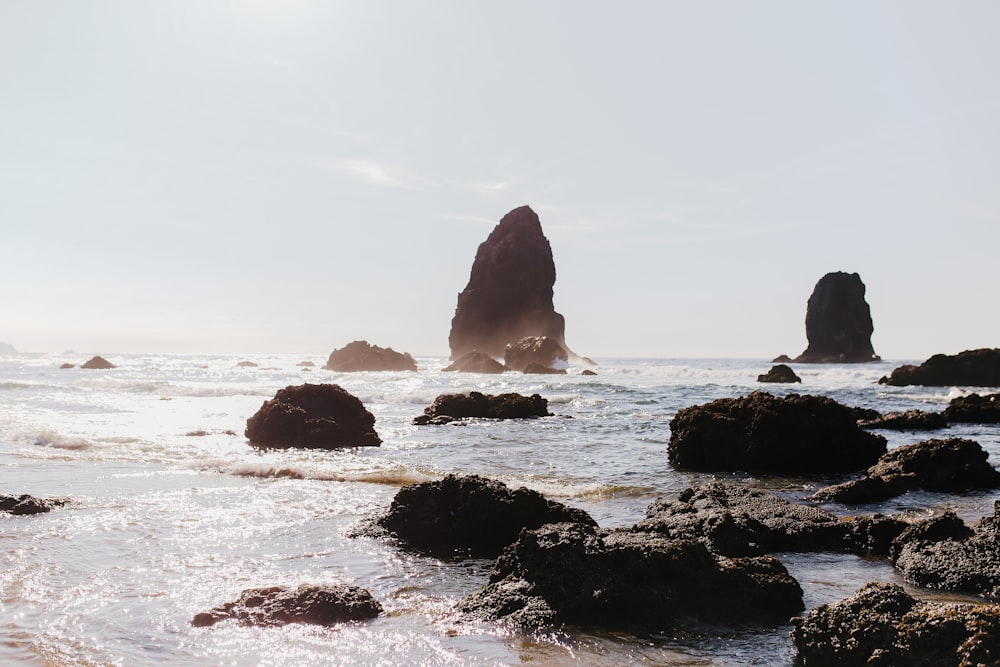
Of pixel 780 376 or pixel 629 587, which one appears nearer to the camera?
pixel 629 587

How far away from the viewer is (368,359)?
90750 mm

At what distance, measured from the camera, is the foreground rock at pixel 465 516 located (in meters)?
7.21

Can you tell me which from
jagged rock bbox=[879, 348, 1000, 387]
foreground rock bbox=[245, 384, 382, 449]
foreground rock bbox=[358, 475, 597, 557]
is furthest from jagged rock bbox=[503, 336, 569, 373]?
foreground rock bbox=[358, 475, 597, 557]

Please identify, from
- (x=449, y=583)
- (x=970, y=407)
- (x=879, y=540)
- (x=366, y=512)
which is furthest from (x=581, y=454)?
(x=970, y=407)

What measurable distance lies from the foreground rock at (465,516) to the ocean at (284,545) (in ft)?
1.54

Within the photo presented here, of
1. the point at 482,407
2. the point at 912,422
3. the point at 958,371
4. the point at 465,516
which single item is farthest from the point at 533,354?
the point at 465,516

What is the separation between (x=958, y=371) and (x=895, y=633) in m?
50.5

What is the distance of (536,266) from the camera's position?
4843 inches

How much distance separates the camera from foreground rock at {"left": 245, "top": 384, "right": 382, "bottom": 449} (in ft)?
55.8

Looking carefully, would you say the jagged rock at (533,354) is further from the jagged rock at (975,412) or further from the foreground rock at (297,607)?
the foreground rock at (297,607)

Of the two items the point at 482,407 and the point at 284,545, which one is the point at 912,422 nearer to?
the point at 482,407

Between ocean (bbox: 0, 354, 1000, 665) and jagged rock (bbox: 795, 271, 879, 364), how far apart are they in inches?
4260

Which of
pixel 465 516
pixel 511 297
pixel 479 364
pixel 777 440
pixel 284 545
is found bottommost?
pixel 284 545

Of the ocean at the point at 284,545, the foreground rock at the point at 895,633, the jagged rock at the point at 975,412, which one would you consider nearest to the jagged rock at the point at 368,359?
the ocean at the point at 284,545
